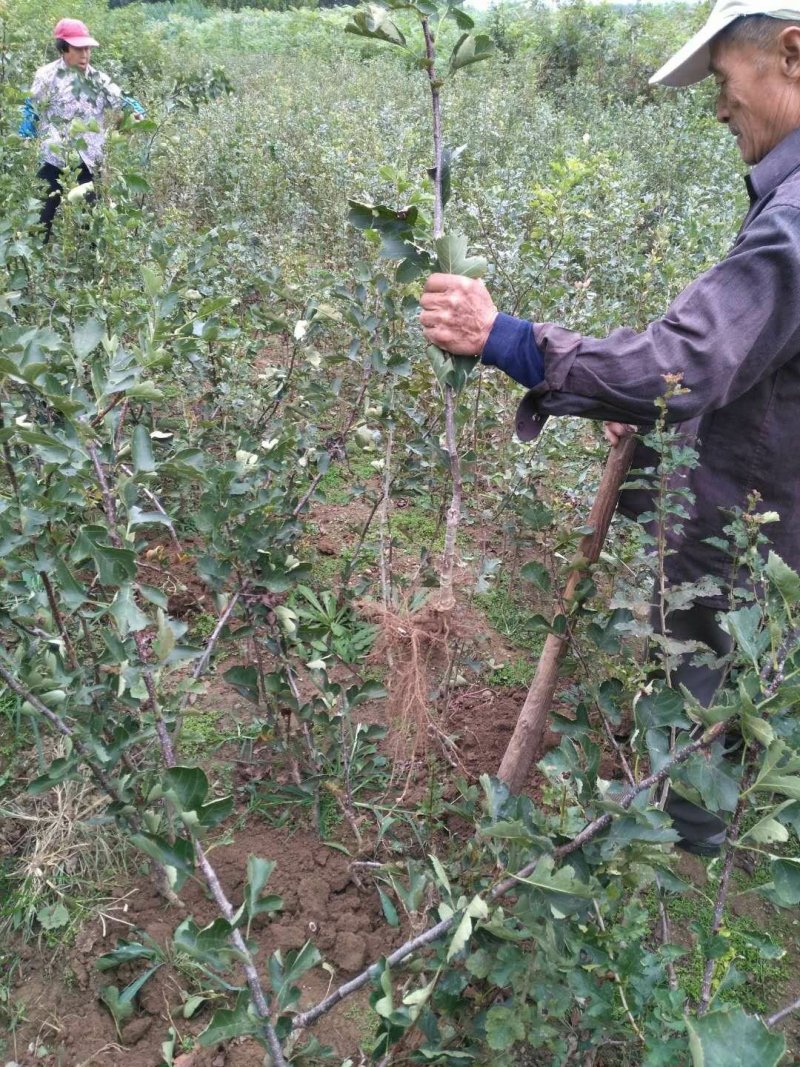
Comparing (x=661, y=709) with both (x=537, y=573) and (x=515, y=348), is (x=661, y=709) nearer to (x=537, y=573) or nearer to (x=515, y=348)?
(x=537, y=573)

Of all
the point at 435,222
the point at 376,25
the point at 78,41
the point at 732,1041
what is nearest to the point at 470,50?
the point at 376,25

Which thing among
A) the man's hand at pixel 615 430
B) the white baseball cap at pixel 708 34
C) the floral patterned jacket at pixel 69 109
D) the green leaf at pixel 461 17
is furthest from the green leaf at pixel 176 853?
the floral patterned jacket at pixel 69 109

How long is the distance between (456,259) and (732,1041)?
132 cm

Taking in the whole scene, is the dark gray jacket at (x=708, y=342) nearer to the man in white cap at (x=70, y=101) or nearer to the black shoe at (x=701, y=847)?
the black shoe at (x=701, y=847)

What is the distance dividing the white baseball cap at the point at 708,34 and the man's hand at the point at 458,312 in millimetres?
780

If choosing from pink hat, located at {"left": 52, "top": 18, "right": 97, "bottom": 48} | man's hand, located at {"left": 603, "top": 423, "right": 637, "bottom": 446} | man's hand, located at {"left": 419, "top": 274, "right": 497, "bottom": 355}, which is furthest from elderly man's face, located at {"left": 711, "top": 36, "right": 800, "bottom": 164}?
pink hat, located at {"left": 52, "top": 18, "right": 97, "bottom": 48}

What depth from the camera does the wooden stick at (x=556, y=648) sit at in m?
1.92

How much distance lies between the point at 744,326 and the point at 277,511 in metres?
1.21

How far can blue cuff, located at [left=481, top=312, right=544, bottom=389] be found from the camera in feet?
5.18

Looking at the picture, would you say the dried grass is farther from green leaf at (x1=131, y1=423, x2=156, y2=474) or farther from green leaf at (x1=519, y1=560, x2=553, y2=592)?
green leaf at (x1=519, y1=560, x2=553, y2=592)

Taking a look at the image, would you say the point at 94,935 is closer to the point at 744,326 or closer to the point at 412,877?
the point at 412,877

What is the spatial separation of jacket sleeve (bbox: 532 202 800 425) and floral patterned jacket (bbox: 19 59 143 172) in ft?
6.41

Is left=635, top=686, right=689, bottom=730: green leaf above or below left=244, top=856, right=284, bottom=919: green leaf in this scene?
above

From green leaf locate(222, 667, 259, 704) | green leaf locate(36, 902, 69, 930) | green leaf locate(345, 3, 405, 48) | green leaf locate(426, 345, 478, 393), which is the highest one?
green leaf locate(345, 3, 405, 48)
